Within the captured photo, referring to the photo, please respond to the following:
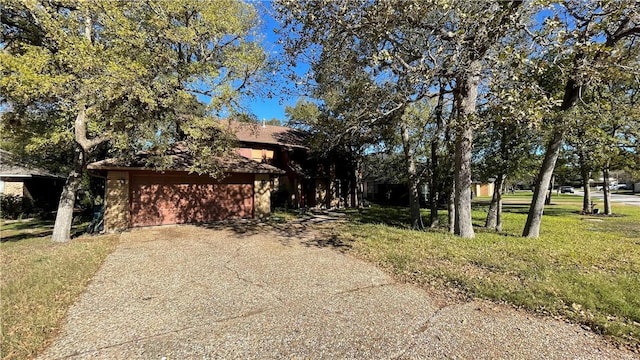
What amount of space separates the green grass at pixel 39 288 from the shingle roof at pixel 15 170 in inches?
565

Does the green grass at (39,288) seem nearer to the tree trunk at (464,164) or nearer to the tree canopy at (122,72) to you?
the tree canopy at (122,72)

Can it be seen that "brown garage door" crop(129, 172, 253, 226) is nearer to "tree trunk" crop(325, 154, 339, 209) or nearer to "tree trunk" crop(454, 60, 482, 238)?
"tree trunk" crop(325, 154, 339, 209)

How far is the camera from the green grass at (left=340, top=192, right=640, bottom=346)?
4625 millimetres

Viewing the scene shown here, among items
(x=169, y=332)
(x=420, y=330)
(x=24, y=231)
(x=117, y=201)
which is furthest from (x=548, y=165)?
(x=24, y=231)

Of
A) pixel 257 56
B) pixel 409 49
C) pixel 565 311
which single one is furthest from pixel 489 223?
pixel 257 56

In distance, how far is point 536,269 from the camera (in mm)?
6406

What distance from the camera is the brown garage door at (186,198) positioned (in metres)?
13.6

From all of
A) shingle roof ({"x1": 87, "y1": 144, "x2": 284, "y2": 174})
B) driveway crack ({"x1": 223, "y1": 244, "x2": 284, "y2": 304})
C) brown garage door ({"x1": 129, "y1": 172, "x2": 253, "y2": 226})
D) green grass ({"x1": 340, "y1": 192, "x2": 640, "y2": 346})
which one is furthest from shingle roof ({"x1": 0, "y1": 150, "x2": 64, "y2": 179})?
green grass ({"x1": 340, "y1": 192, "x2": 640, "y2": 346})

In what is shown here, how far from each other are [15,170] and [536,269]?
91.2 feet

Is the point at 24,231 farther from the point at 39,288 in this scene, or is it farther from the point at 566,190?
the point at 566,190

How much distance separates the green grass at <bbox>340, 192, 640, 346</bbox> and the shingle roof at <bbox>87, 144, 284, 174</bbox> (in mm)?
7014

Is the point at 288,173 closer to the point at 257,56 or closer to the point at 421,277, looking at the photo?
the point at 257,56

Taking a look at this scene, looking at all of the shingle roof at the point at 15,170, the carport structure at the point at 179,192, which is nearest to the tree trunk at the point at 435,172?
the carport structure at the point at 179,192

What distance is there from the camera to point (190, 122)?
1138 cm
